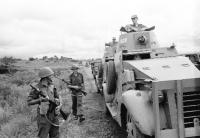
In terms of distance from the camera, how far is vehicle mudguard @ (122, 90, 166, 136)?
4912 millimetres

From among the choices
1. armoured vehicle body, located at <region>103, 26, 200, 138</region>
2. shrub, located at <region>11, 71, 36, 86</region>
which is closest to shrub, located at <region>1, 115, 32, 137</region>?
armoured vehicle body, located at <region>103, 26, 200, 138</region>

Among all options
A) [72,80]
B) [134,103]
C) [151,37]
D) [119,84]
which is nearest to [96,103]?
[72,80]

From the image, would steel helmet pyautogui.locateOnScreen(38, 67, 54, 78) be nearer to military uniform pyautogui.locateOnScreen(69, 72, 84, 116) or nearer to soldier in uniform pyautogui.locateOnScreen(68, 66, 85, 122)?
Result: soldier in uniform pyautogui.locateOnScreen(68, 66, 85, 122)

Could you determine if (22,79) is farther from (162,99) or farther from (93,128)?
(162,99)

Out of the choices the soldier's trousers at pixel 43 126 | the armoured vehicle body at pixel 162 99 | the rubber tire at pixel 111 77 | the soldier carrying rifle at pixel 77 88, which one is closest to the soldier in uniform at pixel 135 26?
the soldier carrying rifle at pixel 77 88

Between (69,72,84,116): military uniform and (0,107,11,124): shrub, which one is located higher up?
(69,72,84,116): military uniform

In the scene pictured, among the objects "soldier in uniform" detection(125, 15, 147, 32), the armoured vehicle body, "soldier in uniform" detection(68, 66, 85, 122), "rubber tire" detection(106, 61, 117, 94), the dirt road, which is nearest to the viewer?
the armoured vehicle body

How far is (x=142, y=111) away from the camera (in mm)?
5074

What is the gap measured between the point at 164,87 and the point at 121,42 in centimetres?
501

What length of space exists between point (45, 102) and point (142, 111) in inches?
67.6

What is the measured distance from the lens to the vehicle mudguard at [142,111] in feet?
16.1

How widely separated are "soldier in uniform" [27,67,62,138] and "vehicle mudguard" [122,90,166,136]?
1.36m

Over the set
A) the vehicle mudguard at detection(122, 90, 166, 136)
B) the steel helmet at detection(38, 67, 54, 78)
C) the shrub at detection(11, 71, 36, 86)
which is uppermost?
the steel helmet at detection(38, 67, 54, 78)

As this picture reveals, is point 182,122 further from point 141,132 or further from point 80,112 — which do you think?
point 80,112
